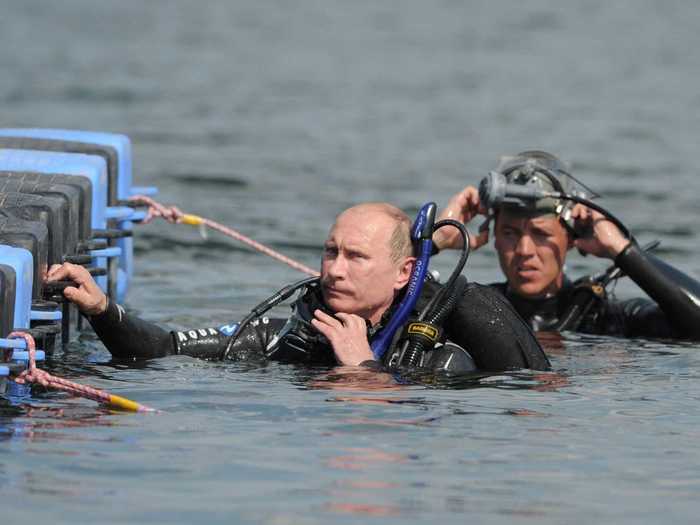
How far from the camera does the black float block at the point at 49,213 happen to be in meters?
6.36

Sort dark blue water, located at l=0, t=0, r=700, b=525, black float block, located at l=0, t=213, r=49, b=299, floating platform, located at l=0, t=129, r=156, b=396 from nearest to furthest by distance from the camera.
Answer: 1. dark blue water, located at l=0, t=0, r=700, b=525
2. floating platform, located at l=0, t=129, r=156, b=396
3. black float block, located at l=0, t=213, r=49, b=299

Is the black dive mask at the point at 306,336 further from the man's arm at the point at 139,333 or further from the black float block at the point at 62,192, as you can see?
the black float block at the point at 62,192

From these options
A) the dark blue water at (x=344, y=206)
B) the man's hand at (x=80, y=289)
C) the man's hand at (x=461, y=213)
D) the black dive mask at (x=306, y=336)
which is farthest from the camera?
the man's hand at (x=461, y=213)

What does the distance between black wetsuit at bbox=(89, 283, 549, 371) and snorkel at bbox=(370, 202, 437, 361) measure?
0.25 feet

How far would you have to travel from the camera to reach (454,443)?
5.56 metres

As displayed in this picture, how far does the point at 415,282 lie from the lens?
634 cm

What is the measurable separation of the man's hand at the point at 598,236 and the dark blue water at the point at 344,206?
0.44 meters

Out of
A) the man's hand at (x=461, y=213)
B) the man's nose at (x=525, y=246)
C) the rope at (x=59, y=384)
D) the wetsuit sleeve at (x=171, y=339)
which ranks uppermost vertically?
the man's hand at (x=461, y=213)

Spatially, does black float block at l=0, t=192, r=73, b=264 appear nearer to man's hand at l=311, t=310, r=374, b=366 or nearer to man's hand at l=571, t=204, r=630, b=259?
man's hand at l=311, t=310, r=374, b=366

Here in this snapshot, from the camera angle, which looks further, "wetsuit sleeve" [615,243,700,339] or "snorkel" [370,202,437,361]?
"wetsuit sleeve" [615,243,700,339]

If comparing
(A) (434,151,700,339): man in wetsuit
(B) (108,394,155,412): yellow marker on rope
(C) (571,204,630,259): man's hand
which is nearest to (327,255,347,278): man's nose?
(B) (108,394,155,412): yellow marker on rope

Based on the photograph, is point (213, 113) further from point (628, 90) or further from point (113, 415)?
Result: point (113, 415)

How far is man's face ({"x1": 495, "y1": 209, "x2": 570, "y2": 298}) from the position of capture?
788cm

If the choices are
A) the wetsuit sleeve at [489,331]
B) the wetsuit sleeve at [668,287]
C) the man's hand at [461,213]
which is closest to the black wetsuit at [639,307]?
the wetsuit sleeve at [668,287]
